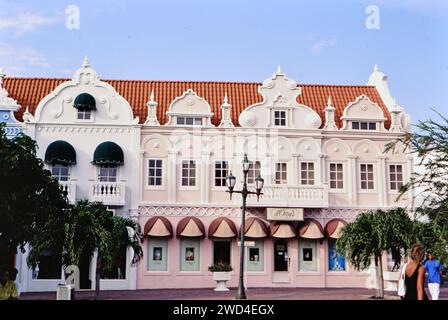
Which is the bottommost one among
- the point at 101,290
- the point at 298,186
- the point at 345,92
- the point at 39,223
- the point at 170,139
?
the point at 101,290

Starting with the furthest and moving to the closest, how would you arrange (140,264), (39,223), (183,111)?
(183,111) → (140,264) → (39,223)

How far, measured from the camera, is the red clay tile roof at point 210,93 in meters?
16.6

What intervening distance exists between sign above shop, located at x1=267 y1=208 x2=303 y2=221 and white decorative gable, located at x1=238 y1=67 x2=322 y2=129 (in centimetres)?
222

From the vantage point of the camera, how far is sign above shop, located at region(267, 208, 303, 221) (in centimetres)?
1680

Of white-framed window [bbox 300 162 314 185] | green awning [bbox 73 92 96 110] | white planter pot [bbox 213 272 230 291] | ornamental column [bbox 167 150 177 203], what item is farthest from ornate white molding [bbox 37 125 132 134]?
white-framed window [bbox 300 162 314 185]

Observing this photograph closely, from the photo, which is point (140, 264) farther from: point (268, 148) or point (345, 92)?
point (345, 92)

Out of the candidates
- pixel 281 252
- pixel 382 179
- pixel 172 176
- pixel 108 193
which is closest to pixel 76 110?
pixel 108 193

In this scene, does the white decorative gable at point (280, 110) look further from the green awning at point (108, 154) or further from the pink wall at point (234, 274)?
the green awning at point (108, 154)

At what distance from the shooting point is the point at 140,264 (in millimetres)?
16266

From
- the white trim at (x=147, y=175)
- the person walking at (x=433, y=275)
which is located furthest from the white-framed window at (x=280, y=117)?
the person walking at (x=433, y=275)

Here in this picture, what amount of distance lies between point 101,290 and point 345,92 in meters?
8.72

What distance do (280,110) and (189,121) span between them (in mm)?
2451
